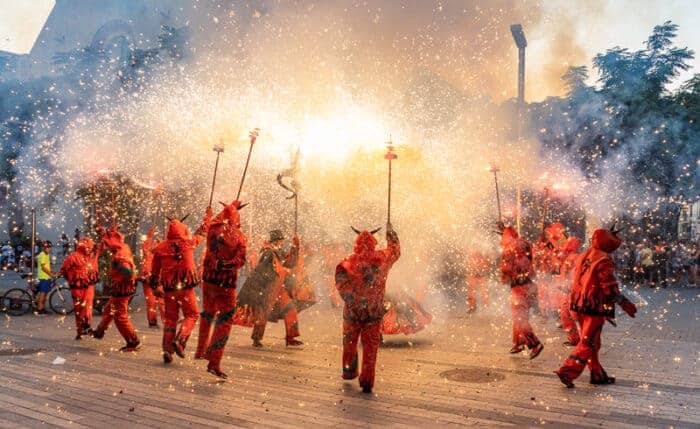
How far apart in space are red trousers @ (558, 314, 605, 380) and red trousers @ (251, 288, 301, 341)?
4.06m

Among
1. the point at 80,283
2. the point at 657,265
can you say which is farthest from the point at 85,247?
the point at 657,265

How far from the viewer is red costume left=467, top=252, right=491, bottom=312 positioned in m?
13.2

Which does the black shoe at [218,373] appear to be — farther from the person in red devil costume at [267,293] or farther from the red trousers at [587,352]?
the red trousers at [587,352]

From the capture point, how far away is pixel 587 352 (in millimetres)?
6254

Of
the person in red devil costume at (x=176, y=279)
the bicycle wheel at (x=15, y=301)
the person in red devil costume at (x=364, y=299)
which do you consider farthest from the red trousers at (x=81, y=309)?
the person in red devil costume at (x=364, y=299)

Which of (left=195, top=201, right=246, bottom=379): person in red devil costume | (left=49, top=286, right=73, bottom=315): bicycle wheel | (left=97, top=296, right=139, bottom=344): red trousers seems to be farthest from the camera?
(left=49, top=286, right=73, bottom=315): bicycle wheel

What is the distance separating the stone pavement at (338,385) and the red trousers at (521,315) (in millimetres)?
284

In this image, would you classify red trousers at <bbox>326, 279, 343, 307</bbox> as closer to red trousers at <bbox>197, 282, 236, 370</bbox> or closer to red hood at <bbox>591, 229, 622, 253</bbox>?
red trousers at <bbox>197, 282, 236, 370</bbox>

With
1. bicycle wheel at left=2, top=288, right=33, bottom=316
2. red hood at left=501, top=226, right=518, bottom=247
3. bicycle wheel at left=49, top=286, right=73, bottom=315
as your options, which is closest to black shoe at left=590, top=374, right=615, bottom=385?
red hood at left=501, top=226, right=518, bottom=247

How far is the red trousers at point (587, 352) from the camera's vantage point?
6.21 m

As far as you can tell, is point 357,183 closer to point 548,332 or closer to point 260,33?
point 260,33

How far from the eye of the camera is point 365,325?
631 centimetres

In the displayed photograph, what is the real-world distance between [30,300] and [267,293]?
6.90m

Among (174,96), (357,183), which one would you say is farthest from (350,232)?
(174,96)
